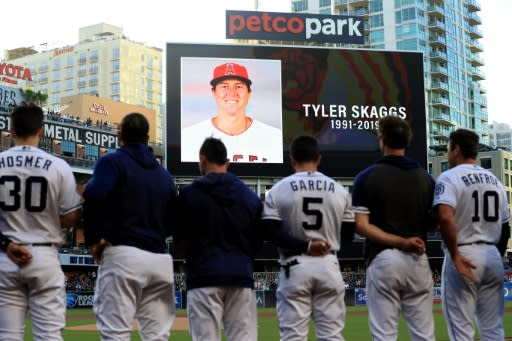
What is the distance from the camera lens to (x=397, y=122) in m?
6.30

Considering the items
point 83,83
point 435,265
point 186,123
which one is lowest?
point 435,265

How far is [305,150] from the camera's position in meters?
6.20

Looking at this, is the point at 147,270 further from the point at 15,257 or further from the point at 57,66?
the point at 57,66

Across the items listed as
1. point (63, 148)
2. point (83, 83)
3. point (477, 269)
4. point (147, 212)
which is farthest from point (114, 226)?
point (83, 83)

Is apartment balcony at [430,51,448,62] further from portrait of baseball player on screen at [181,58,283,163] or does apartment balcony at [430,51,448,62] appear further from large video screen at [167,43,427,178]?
portrait of baseball player on screen at [181,58,283,163]

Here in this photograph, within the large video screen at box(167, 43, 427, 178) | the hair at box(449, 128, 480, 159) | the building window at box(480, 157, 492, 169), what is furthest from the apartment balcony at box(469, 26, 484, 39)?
the hair at box(449, 128, 480, 159)

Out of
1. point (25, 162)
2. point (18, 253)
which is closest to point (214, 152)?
point (25, 162)

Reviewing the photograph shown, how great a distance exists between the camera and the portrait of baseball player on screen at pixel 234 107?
4131cm

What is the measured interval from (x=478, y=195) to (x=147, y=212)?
259 cm

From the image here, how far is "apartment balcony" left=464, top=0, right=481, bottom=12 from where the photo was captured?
107 m

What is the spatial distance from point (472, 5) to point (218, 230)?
352 feet

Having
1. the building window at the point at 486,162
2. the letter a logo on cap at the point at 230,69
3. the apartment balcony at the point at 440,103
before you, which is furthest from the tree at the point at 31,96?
the apartment balcony at the point at 440,103

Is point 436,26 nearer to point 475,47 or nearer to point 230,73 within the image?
point 475,47

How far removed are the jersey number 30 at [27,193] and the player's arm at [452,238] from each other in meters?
2.91
